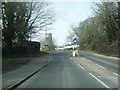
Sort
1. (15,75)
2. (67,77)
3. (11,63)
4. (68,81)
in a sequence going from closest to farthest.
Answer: (68,81), (67,77), (15,75), (11,63)

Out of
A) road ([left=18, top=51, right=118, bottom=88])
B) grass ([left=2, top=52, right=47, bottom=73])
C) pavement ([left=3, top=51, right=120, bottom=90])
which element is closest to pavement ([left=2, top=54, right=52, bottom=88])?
pavement ([left=3, top=51, right=120, bottom=90])

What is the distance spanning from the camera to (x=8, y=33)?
137 feet

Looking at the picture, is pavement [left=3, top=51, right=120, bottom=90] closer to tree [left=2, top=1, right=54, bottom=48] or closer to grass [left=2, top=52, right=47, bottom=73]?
grass [left=2, top=52, right=47, bottom=73]

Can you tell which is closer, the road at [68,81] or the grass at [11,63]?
the road at [68,81]

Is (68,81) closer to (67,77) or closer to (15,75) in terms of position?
(67,77)

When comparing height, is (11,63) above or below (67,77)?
above

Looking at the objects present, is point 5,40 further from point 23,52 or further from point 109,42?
point 109,42

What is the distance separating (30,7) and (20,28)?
325 inches

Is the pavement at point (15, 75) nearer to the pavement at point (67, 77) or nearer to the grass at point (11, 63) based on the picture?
the pavement at point (67, 77)

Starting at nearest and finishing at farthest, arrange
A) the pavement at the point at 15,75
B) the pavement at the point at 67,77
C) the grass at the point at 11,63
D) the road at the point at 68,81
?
the road at the point at 68,81
the pavement at the point at 67,77
the pavement at the point at 15,75
the grass at the point at 11,63

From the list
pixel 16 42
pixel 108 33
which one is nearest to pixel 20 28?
pixel 16 42

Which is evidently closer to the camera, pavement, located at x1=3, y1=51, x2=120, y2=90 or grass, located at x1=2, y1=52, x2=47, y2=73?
pavement, located at x1=3, y1=51, x2=120, y2=90

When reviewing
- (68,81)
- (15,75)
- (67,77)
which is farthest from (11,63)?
(68,81)

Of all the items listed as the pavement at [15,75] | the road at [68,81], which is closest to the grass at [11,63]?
the pavement at [15,75]
